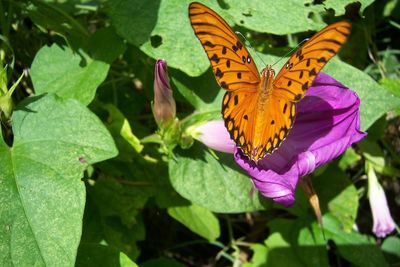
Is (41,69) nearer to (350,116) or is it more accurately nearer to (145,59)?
(145,59)

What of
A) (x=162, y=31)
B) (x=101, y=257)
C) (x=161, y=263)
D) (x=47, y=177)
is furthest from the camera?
(x=161, y=263)

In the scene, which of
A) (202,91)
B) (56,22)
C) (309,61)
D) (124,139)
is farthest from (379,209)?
(56,22)

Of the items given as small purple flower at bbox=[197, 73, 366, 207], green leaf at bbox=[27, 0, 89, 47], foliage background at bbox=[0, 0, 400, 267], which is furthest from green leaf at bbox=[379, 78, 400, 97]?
green leaf at bbox=[27, 0, 89, 47]

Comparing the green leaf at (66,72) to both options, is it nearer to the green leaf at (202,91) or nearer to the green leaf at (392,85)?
the green leaf at (202,91)

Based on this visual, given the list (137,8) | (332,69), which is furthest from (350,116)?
(137,8)

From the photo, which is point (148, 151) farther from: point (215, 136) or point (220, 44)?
point (220, 44)

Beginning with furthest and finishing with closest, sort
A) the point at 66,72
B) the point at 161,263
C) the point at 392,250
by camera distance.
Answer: the point at 392,250, the point at 161,263, the point at 66,72

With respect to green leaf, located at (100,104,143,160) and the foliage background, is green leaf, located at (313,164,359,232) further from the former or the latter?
green leaf, located at (100,104,143,160)
